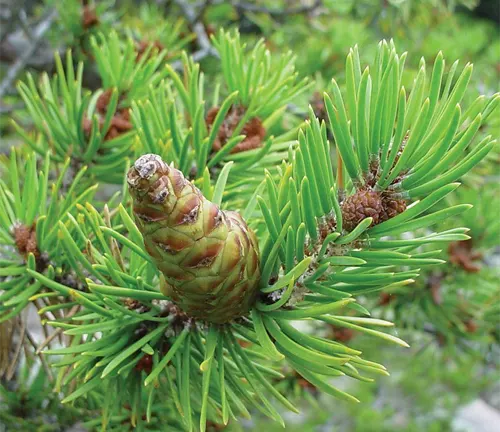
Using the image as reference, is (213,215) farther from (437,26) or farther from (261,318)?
(437,26)

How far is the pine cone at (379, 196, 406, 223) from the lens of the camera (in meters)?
0.27

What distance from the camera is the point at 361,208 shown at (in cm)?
26

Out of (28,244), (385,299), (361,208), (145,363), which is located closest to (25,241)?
(28,244)

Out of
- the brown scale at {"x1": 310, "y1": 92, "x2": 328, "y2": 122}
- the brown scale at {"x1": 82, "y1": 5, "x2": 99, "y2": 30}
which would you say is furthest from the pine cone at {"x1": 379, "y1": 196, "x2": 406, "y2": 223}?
the brown scale at {"x1": 82, "y1": 5, "x2": 99, "y2": 30}

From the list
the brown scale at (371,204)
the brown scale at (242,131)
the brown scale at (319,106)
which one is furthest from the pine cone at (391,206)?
the brown scale at (319,106)

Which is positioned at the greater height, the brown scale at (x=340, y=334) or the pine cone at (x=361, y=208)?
the pine cone at (x=361, y=208)

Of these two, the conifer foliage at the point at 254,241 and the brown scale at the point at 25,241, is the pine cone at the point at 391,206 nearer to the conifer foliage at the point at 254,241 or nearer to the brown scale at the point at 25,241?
the conifer foliage at the point at 254,241

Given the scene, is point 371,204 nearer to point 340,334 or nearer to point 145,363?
point 145,363

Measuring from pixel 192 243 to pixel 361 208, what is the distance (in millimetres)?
79

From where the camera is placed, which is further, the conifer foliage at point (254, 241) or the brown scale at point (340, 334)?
the brown scale at point (340, 334)

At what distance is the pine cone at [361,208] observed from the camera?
0.26 meters

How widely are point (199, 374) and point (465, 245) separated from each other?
40 centimetres

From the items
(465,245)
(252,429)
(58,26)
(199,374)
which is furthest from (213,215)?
(252,429)

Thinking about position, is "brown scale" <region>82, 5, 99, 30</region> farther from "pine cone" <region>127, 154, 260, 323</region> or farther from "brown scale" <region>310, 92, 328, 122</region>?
"pine cone" <region>127, 154, 260, 323</region>
